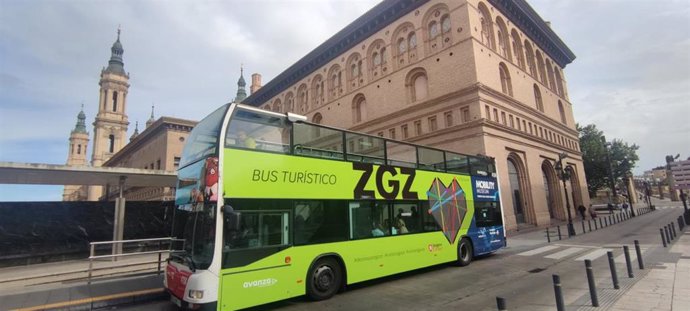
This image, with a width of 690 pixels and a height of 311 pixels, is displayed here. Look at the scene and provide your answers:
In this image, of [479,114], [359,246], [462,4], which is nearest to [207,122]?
[359,246]

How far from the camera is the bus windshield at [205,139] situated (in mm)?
6387

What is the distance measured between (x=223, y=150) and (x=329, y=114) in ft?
97.0

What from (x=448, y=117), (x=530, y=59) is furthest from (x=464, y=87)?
(x=530, y=59)

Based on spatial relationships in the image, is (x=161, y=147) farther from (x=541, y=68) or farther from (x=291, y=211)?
(x=541, y=68)

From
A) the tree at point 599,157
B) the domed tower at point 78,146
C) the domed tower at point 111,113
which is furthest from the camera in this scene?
the domed tower at point 78,146

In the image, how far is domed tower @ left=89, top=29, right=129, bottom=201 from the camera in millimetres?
71250

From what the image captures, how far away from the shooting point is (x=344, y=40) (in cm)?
3306

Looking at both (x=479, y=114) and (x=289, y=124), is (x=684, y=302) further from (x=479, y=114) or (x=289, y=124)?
(x=479, y=114)

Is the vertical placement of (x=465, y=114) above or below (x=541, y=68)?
below

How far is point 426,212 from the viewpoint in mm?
9828

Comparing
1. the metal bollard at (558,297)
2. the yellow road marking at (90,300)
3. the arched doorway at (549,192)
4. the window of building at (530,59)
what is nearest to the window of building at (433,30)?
the window of building at (530,59)

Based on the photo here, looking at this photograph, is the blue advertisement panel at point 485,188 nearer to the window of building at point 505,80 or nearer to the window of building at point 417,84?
the window of building at point 417,84

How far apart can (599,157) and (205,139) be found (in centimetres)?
5911

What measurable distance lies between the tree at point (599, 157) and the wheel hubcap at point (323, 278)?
5526 centimetres
